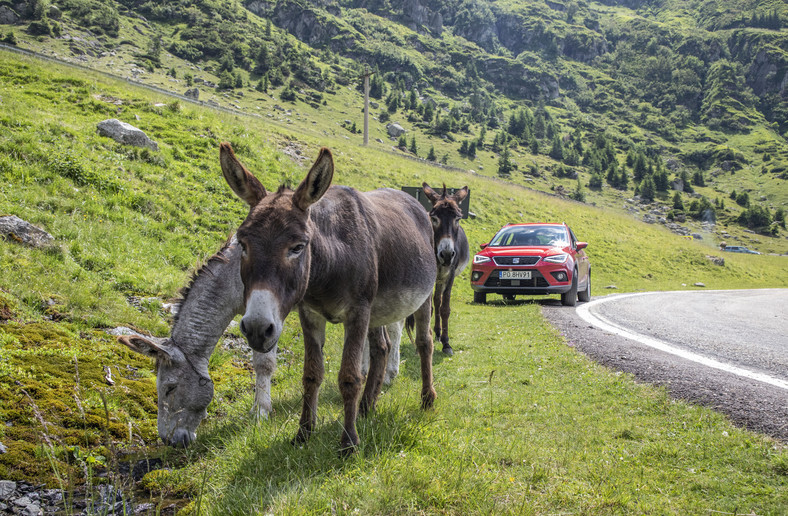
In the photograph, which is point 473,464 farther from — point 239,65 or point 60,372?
point 239,65

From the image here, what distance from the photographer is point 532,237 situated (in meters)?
14.8

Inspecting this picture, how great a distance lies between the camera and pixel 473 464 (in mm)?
3109

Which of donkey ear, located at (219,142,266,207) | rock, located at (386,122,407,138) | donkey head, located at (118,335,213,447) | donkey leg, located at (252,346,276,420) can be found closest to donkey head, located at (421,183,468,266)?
donkey leg, located at (252,346,276,420)

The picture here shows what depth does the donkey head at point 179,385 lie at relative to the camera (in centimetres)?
449

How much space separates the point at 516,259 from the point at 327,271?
1084 cm

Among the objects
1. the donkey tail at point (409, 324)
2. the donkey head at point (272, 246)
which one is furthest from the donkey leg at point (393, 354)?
the donkey head at point (272, 246)

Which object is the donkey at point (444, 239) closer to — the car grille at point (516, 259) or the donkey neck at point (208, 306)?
the donkey neck at point (208, 306)

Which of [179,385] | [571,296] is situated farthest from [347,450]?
[571,296]

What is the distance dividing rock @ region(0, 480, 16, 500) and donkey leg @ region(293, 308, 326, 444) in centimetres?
203

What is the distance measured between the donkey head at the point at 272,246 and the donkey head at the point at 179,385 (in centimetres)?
232

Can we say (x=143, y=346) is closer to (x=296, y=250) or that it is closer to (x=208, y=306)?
(x=208, y=306)

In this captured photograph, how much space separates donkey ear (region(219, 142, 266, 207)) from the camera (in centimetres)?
307

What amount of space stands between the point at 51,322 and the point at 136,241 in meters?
4.26

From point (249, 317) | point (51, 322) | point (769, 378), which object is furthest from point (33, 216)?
point (769, 378)
